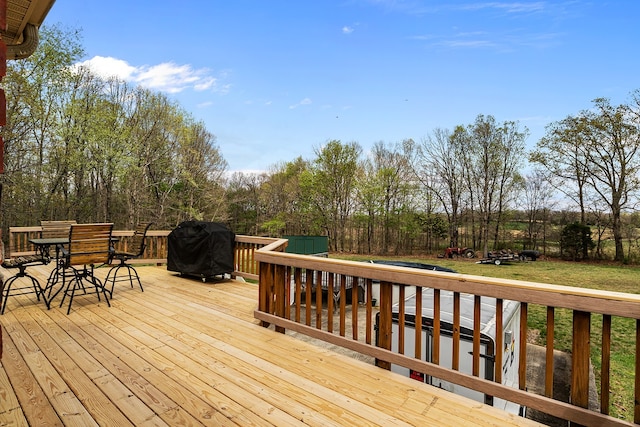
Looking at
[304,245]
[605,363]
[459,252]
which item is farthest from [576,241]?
[605,363]

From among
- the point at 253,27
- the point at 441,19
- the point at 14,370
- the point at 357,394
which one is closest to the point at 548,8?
the point at 441,19

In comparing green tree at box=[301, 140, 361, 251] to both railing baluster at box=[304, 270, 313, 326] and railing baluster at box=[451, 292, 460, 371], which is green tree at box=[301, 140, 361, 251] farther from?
railing baluster at box=[451, 292, 460, 371]

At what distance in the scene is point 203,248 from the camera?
17.4 feet

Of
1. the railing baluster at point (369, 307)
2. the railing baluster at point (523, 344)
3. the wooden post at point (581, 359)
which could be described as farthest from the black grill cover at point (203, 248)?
the wooden post at point (581, 359)

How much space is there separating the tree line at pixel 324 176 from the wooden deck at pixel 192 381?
11871mm

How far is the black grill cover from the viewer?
5.22 m

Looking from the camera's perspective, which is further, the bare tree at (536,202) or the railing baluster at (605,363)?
the bare tree at (536,202)

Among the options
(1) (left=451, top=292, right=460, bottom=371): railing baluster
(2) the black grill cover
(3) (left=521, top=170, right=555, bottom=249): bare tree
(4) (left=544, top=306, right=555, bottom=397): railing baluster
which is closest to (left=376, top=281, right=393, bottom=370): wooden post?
(1) (left=451, top=292, right=460, bottom=371): railing baluster

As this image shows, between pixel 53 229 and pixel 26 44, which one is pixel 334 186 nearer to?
pixel 53 229

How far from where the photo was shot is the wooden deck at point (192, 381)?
1770mm

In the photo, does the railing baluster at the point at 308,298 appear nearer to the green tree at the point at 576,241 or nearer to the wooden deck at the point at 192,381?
the wooden deck at the point at 192,381

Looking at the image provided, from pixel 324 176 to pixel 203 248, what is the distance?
57.1 feet

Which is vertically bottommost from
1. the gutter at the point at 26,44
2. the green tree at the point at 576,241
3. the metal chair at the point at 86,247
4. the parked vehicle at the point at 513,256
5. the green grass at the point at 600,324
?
the green grass at the point at 600,324

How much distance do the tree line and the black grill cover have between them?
9.81 meters
